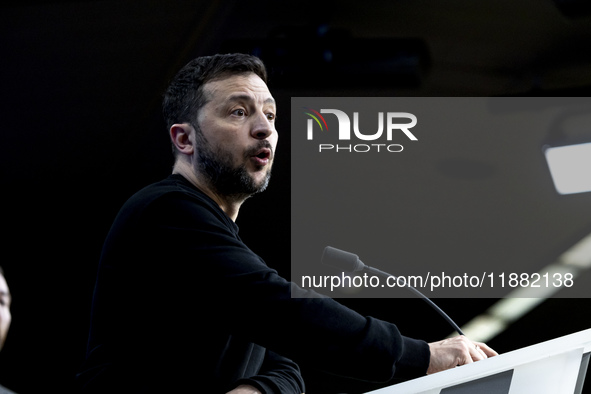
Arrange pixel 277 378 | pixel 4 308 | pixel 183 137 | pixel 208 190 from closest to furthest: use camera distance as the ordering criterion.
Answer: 1. pixel 277 378
2. pixel 208 190
3. pixel 183 137
4. pixel 4 308

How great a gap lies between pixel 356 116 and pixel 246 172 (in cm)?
70

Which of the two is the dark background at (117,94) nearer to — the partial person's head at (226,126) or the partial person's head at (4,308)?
the partial person's head at (4,308)

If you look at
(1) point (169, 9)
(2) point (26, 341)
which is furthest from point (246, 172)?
(2) point (26, 341)

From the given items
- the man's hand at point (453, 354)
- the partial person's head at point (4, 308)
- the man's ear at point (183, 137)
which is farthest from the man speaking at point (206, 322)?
the partial person's head at point (4, 308)

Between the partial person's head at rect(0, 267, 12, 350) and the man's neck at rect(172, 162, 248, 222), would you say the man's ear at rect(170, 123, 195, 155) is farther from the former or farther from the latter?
the partial person's head at rect(0, 267, 12, 350)

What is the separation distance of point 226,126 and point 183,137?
0.49 ft

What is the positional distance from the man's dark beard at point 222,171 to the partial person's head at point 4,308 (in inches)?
39.9

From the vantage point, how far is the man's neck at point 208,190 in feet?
5.56

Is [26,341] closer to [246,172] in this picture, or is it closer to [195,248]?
[246,172]

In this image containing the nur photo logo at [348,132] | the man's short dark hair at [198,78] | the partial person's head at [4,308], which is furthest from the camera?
the nur photo logo at [348,132]

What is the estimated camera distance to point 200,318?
1340 millimetres

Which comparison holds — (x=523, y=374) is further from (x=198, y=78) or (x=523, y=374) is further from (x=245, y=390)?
(x=198, y=78)

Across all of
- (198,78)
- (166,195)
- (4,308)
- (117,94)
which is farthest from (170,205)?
(4,308)

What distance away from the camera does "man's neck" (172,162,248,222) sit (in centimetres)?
170
